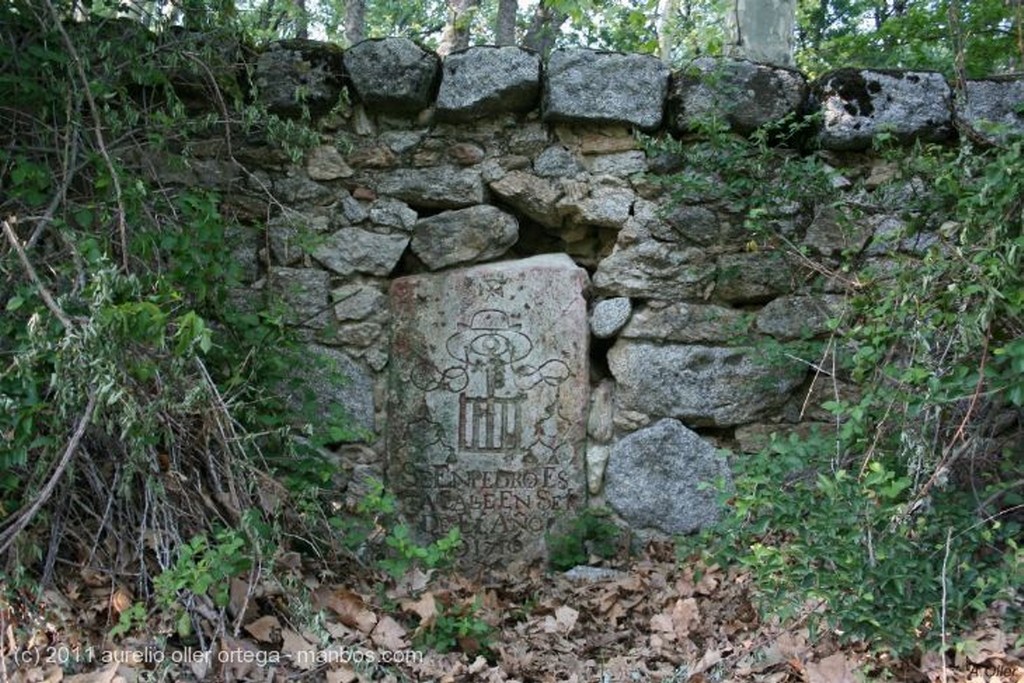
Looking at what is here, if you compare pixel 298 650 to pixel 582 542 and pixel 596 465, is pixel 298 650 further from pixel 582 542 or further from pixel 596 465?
pixel 596 465

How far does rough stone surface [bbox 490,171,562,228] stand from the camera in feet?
12.1

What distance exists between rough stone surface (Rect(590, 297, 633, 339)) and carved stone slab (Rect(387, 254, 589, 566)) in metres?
0.05

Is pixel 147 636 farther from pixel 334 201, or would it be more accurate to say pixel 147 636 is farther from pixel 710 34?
pixel 710 34

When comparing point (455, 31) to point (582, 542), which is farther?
point (455, 31)

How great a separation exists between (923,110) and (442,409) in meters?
1.91

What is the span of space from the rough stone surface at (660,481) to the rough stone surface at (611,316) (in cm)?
36

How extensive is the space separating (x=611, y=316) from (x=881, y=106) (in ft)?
3.76

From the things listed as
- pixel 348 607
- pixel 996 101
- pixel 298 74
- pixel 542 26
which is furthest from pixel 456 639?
pixel 542 26

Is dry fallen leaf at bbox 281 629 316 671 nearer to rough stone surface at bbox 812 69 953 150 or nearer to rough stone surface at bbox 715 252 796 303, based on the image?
rough stone surface at bbox 715 252 796 303

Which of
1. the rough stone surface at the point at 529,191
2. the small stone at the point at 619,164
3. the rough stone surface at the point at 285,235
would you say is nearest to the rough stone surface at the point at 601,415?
the rough stone surface at the point at 529,191

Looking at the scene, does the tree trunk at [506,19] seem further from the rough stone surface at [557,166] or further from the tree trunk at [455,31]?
the rough stone surface at [557,166]

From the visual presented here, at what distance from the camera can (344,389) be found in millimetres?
3674

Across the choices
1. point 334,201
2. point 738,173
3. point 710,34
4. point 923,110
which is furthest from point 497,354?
point 710,34

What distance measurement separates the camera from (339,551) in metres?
3.00
